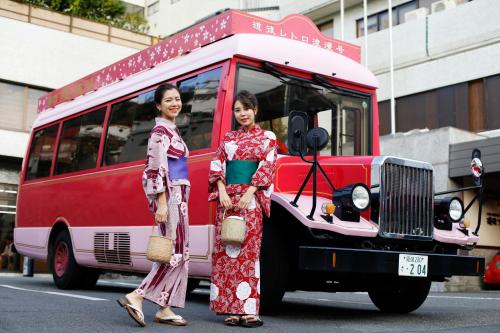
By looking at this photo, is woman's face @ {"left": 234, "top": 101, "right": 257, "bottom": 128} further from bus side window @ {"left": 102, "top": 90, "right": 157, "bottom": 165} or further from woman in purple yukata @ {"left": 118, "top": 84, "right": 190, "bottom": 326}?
bus side window @ {"left": 102, "top": 90, "right": 157, "bottom": 165}

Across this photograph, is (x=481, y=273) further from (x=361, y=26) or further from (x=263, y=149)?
(x=361, y=26)

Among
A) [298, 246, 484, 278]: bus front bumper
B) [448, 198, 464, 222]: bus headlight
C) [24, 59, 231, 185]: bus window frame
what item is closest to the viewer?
[298, 246, 484, 278]: bus front bumper

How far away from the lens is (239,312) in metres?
5.25

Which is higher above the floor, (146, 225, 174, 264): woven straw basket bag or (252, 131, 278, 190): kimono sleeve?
(252, 131, 278, 190): kimono sleeve

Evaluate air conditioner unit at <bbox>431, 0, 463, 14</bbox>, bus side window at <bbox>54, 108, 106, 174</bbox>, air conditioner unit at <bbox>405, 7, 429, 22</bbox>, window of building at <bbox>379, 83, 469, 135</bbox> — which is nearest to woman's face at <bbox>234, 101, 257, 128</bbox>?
bus side window at <bbox>54, 108, 106, 174</bbox>

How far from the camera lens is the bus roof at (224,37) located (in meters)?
7.14

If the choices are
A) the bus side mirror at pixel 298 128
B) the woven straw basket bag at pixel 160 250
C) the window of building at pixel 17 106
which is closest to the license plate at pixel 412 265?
the bus side mirror at pixel 298 128

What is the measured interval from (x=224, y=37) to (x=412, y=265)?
10.0ft

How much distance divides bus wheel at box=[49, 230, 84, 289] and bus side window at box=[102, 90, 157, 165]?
1644 mm

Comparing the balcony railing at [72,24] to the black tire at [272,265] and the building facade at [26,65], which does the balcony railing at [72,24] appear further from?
the black tire at [272,265]

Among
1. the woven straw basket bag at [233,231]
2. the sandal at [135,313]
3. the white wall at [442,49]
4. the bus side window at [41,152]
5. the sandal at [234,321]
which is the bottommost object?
the sandal at [234,321]

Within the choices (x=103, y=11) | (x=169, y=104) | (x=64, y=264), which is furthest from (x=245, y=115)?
(x=103, y=11)

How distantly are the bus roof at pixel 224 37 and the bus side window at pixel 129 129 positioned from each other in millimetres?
516

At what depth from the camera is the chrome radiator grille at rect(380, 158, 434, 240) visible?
606 centimetres
